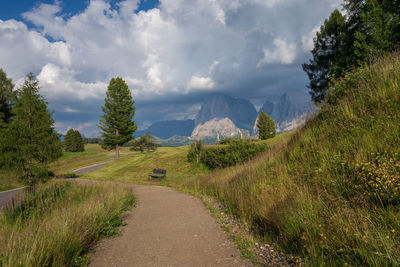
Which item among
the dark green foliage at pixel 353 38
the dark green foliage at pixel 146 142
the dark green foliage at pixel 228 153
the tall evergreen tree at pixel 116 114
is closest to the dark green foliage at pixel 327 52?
the dark green foliage at pixel 353 38

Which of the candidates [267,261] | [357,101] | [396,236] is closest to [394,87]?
[357,101]

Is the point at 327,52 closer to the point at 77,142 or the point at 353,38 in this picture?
the point at 353,38

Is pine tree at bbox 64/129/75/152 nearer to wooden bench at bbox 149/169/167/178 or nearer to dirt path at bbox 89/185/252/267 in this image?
wooden bench at bbox 149/169/167/178

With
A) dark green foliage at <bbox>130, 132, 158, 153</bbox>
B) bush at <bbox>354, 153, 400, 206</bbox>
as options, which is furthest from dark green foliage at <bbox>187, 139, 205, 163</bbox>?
dark green foliage at <bbox>130, 132, 158, 153</bbox>

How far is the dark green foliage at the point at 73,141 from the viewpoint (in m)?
67.5

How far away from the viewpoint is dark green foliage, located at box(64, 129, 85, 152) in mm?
67531

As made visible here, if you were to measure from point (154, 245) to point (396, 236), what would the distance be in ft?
13.3

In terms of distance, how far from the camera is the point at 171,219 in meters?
5.79

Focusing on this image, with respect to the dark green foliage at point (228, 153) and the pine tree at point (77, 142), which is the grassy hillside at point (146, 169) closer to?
the dark green foliage at point (228, 153)

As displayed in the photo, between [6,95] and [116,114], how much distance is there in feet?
51.1

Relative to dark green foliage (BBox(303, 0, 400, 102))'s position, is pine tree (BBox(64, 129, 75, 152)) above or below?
below

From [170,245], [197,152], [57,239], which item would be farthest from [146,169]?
[57,239]

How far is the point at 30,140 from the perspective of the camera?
14266 mm

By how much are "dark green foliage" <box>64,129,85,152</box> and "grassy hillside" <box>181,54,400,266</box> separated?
77328mm
